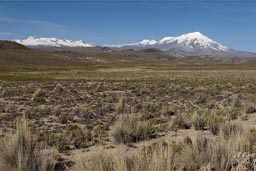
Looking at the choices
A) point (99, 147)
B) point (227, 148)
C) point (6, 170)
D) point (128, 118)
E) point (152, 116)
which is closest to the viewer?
point (6, 170)

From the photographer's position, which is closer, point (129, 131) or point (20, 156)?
point (20, 156)

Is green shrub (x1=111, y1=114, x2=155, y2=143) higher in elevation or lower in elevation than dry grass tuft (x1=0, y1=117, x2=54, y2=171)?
lower

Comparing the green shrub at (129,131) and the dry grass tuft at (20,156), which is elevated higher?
the dry grass tuft at (20,156)

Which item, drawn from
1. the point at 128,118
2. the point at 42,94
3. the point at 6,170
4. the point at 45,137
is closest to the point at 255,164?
the point at 6,170

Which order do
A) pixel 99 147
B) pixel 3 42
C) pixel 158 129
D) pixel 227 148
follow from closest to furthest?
pixel 227 148, pixel 99 147, pixel 158 129, pixel 3 42

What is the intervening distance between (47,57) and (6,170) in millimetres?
128954

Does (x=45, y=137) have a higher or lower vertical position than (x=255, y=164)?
lower

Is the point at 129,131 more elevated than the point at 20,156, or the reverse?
the point at 20,156

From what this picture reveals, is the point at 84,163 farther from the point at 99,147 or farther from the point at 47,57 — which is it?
the point at 47,57

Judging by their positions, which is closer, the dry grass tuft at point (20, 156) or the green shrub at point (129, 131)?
the dry grass tuft at point (20, 156)

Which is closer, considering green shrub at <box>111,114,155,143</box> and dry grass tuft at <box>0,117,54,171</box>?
dry grass tuft at <box>0,117,54,171</box>

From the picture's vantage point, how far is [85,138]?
30.4 feet

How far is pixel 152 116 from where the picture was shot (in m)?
13.7

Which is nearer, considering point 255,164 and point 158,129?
point 255,164
